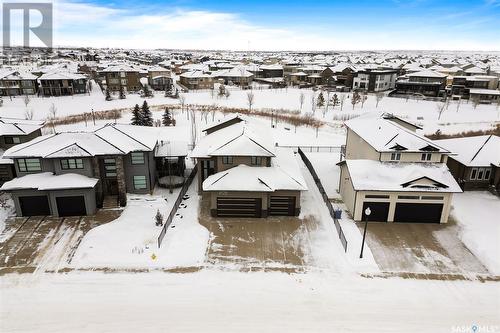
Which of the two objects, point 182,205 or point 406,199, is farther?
point 182,205

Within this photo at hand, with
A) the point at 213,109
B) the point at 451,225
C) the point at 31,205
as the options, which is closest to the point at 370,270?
the point at 451,225

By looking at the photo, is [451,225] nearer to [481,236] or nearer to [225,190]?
[481,236]

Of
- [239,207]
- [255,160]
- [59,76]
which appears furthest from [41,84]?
[239,207]

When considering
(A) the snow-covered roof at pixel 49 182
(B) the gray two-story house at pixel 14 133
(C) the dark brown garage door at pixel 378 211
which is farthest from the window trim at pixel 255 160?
(B) the gray two-story house at pixel 14 133

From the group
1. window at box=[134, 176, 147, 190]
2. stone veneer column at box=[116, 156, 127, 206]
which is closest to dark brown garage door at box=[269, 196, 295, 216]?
window at box=[134, 176, 147, 190]

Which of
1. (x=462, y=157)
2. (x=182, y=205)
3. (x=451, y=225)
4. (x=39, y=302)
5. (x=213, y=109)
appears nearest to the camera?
(x=39, y=302)

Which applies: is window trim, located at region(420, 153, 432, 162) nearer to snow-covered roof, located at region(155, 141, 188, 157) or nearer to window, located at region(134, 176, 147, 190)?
snow-covered roof, located at region(155, 141, 188, 157)
